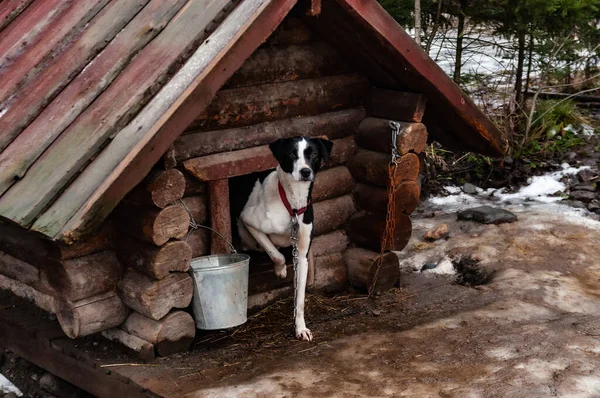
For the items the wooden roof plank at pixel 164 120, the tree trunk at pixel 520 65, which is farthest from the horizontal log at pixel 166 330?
the tree trunk at pixel 520 65

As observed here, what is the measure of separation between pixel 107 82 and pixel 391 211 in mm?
2811

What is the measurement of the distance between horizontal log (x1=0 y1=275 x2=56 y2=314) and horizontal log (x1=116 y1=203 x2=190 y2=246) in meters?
1.06

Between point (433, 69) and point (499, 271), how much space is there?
228 centimetres

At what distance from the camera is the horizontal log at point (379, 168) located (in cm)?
708

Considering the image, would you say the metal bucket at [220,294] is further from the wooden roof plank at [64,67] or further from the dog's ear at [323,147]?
the wooden roof plank at [64,67]

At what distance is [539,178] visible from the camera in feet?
34.4

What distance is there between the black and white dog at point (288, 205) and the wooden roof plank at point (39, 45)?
1782 mm

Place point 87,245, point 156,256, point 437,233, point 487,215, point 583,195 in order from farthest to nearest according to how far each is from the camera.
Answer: point 583,195
point 487,215
point 437,233
point 87,245
point 156,256

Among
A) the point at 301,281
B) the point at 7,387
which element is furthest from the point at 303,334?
the point at 7,387

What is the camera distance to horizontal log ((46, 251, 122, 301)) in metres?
5.69

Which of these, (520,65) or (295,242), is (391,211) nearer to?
Result: (295,242)

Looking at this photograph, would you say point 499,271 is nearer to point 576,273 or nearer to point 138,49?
point 576,273

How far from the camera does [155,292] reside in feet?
18.9

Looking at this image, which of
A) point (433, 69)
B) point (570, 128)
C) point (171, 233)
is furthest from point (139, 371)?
point (570, 128)
